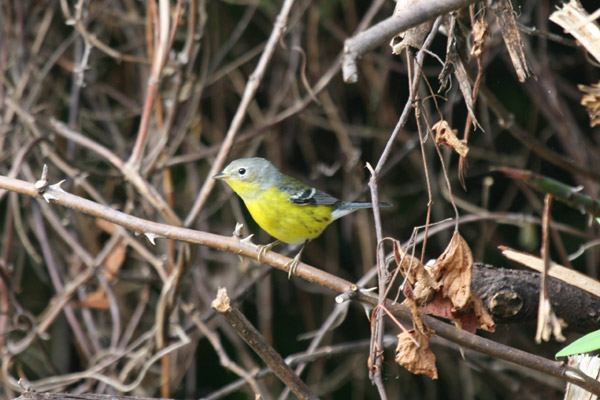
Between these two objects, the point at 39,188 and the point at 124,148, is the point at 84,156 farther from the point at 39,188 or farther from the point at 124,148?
the point at 39,188

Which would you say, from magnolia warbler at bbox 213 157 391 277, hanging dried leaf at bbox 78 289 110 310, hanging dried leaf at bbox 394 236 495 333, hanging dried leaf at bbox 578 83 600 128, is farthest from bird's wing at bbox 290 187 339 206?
hanging dried leaf at bbox 578 83 600 128

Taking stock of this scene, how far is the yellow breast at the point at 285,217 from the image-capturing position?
3254mm

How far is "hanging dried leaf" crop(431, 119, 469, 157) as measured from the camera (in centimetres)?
167

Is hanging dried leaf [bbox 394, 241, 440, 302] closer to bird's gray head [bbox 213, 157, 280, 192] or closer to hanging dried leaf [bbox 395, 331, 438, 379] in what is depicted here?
hanging dried leaf [bbox 395, 331, 438, 379]

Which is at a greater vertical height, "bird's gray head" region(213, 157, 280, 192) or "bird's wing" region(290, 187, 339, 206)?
"bird's gray head" region(213, 157, 280, 192)

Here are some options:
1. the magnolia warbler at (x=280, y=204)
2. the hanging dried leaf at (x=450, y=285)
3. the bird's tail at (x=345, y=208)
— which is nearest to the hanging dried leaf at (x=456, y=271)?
the hanging dried leaf at (x=450, y=285)

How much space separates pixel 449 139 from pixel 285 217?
65.1 inches

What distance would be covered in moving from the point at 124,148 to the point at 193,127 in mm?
434

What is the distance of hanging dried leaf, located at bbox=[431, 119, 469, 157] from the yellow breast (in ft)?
5.30

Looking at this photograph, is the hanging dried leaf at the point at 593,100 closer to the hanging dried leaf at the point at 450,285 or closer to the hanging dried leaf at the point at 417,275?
the hanging dried leaf at the point at 450,285

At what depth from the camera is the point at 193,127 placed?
406cm

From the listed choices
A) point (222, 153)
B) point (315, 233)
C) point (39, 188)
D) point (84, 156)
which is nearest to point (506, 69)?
point (315, 233)

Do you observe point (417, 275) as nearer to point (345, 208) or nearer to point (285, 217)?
point (285, 217)

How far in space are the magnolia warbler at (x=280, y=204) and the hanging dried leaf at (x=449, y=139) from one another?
156 centimetres
